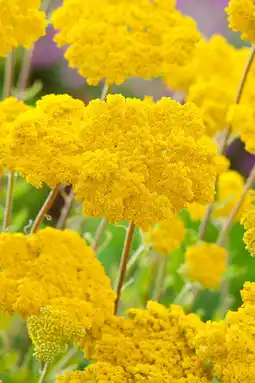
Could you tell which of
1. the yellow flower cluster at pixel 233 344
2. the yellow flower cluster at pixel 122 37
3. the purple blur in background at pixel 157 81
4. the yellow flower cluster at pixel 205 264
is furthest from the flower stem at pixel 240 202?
the purple blur in background at pixel 157 81

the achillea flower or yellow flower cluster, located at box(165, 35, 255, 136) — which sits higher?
yellow flower cluster, located at box(165, 35, 255, 136)

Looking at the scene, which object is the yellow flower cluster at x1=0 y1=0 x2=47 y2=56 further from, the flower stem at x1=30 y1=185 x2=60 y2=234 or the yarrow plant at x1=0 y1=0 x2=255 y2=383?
the flower stem at x1=30 y1=185 x2=60 y2=234

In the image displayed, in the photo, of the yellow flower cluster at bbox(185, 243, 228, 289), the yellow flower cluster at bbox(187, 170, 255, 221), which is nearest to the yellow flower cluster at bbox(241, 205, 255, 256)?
the yellow flower cluster at bbox(185, 243, 228, 289)

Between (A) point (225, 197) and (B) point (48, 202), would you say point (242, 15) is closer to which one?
(B) point (48, 202)

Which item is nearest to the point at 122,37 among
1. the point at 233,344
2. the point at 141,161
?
the point at 141,161

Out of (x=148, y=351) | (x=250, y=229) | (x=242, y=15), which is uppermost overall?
(x=242, y=15)

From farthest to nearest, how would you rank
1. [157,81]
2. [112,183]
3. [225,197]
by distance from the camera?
[157,81]
[225,197]
[112,183]
